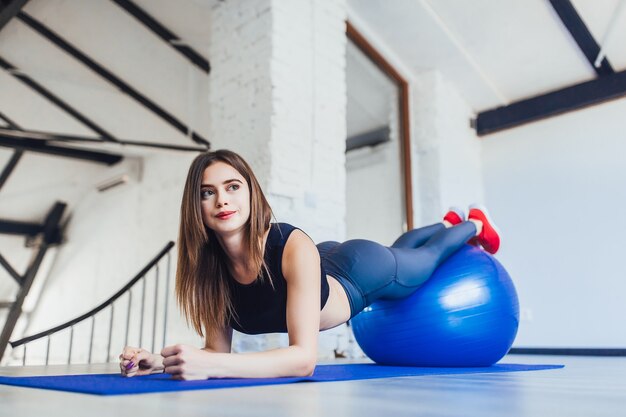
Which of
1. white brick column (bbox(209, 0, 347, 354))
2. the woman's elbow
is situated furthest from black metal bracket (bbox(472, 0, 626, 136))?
the woman's elbow

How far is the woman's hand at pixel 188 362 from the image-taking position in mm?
1281

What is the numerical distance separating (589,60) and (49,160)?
697 cm

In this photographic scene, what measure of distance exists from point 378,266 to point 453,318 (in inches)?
15.8

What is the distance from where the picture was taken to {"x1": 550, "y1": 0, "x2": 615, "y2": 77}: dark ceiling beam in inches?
158

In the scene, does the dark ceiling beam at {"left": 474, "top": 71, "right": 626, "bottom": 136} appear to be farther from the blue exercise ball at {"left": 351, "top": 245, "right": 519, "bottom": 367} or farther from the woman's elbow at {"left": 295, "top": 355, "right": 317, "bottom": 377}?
the woman's elbow at {"left": 295, "top": 355, "right": 317, "bottom": 377}

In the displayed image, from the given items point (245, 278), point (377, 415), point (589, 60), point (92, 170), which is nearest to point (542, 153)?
point (589, 60)

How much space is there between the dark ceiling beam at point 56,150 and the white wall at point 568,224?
5.53m

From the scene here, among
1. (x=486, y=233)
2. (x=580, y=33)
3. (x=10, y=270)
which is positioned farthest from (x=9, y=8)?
(x=10, y=270)

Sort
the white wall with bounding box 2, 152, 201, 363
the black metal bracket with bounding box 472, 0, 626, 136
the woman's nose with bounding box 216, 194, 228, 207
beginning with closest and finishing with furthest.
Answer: the woman's nose with bounding box 216, 194, 228, 207 < the black metal bracket with bounding box 472, 0, 626, 136 < the white wall with bounding box 2, 152, 201, 363

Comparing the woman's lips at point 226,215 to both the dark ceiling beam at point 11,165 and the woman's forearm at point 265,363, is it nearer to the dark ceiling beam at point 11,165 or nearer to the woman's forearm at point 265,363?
the woman's forearm at point 265,363

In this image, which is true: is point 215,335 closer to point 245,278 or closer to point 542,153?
point 245,278

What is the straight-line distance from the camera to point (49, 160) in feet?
25.7

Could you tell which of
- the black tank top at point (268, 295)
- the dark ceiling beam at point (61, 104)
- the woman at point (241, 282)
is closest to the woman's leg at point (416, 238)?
the woman at point (241, 282)

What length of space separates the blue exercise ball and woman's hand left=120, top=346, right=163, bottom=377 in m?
0.96
